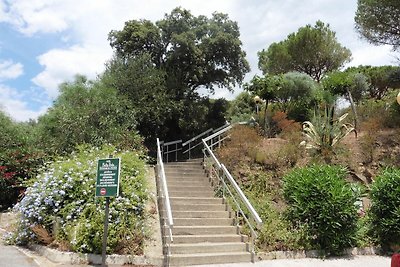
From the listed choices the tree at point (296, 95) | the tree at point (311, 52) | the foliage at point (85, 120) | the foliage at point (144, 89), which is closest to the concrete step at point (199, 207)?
the foliage at point (85, 120)

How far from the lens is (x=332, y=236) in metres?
7.47

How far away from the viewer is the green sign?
19.2 feet

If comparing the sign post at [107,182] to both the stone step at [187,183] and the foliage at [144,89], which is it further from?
the foliage at [144,89]

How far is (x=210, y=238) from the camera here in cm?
752

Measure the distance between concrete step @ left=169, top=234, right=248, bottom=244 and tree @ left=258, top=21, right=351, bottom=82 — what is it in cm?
1752

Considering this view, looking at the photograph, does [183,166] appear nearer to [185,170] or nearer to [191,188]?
[185,170]

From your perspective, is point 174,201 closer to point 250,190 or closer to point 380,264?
point 250,190

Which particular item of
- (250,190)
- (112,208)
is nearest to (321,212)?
(250,190)

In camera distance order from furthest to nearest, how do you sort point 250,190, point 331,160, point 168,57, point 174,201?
point 168,57, point 331,160, point 250,190, point 174,201

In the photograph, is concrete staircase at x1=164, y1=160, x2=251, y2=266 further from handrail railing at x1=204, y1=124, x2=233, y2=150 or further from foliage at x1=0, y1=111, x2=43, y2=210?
foliage at x1=0, y1=111, x2=43, y2=210

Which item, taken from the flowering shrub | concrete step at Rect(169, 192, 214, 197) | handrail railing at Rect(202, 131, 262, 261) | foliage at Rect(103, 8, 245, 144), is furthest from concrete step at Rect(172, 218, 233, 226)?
foliage at Rect(103, 8, 245, 144)

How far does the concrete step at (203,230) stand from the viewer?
7.62 metres

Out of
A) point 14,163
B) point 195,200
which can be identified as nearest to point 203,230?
point 195,200

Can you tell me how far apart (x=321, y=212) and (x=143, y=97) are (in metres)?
8.91
